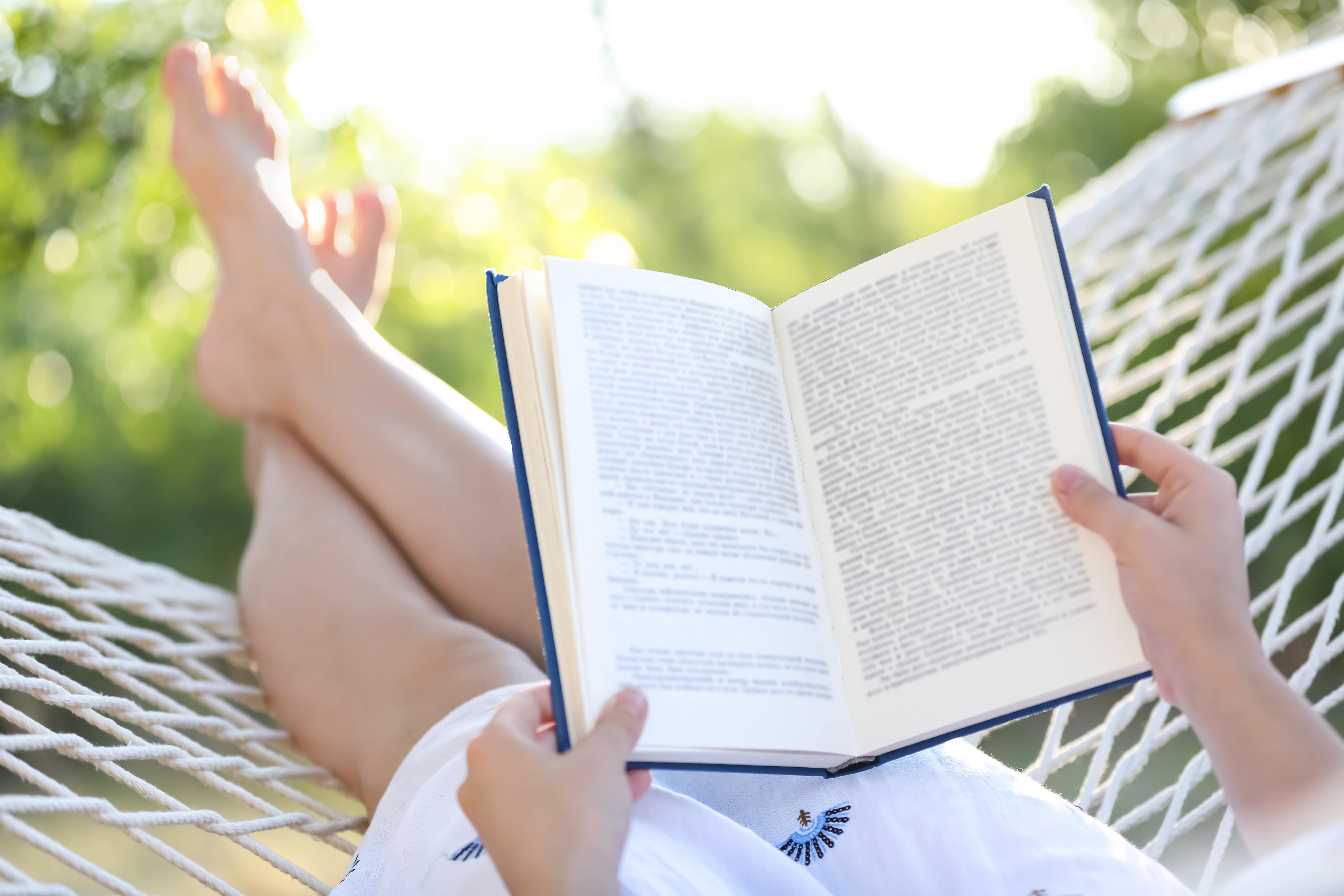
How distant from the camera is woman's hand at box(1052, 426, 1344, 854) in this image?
0.45m

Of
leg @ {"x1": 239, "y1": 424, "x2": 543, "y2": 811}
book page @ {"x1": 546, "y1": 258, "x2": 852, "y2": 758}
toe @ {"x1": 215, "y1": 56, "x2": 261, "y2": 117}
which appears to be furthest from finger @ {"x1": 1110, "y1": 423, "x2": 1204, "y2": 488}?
toe @ {"x1": 215, "y1": 56, "x2": 261, "y2": 117}

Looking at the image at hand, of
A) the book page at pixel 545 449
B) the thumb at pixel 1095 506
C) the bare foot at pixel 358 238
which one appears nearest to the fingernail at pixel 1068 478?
the thumb at pixel 1095 506

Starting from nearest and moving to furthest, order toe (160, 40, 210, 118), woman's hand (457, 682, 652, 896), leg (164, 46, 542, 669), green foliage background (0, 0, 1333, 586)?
woman's hand (457, 682, 652, 896) < leg (164, 46, 542, 669) < toe (160, 40, 210, 118) < green foliage background (0, 0, 1333, 586)

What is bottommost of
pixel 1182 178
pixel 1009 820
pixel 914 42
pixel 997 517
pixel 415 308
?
pixel 1009 820

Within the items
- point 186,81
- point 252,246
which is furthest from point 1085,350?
point 186,81

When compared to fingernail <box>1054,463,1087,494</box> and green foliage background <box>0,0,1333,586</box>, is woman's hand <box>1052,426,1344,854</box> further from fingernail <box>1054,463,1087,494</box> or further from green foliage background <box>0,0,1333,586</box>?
green foliage background <box>0,0,1333,586</box>

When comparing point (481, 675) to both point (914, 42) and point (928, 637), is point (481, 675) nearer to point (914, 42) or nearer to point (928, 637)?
point (928, 637)

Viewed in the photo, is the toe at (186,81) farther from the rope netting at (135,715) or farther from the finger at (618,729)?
the finger at (618,729)

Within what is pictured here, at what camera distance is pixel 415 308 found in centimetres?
260

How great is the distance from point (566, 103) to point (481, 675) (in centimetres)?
399

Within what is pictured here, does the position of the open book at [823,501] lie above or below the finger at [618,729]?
above

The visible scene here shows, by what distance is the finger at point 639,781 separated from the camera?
1.51 feet

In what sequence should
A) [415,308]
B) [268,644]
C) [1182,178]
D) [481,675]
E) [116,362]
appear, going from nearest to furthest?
[481,675] → [268,644] → [1182,178] → [415,308] → [116,362]

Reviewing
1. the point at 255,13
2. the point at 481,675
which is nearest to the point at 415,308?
the point at 255,13
